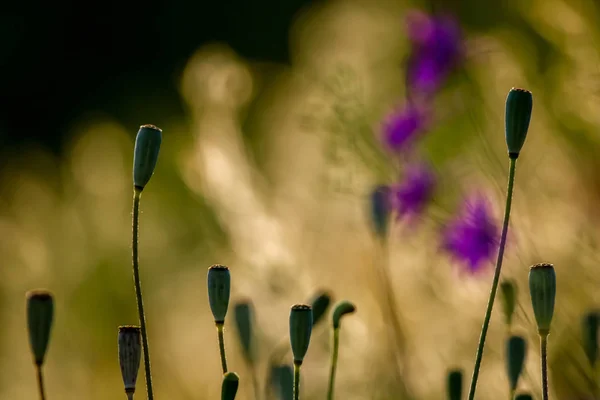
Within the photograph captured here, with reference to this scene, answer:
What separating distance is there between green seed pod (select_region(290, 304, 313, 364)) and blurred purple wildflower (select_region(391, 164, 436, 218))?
0.26 meters

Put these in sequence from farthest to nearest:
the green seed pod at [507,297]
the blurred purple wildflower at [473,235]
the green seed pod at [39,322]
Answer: the blurred purple wildflower at [473,235] → the green seed pod at [507,297] → the green seed pod at [39,322]

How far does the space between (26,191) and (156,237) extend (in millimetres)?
118

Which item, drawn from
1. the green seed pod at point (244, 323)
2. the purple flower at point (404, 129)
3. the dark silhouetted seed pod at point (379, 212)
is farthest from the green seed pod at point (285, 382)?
the purple flower at point (404, 129)

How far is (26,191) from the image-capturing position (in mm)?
765

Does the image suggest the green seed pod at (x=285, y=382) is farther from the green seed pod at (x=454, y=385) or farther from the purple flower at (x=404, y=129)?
the purple flower at (x=404, y=129)

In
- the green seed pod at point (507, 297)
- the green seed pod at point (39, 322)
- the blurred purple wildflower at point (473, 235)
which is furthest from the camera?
the blurred purple wildflower at point (473, 235)

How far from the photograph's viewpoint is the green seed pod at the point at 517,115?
31 cm

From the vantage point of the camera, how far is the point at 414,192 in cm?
56

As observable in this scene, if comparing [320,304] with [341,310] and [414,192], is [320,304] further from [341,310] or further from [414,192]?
[414,192]

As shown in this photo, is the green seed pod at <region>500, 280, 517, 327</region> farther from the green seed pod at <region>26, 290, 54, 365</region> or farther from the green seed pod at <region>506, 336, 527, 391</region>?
the green seed pod at <region>26, 290, 54, 365</region>

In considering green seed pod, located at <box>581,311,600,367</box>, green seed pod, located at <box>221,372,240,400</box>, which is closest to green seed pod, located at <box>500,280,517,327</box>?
green seed pod, located at <box>581,311,600,367</box>

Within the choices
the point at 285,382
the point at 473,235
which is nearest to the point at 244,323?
the point at 285,382

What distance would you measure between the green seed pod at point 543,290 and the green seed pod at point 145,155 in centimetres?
12

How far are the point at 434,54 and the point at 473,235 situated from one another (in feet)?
0.38
